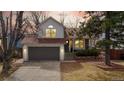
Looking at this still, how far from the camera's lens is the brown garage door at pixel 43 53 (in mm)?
8688

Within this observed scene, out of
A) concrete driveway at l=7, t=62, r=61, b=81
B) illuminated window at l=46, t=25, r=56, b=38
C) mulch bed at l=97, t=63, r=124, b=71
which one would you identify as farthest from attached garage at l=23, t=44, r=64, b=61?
mulch bed at l=97, t=63, r=124, b=71

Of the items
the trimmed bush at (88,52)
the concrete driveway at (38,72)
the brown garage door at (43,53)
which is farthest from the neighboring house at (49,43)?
the concrete driveway at (38,72)

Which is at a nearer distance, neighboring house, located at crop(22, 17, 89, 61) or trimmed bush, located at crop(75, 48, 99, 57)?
trimmed bush, located at crop(75, 48, 99, 57)

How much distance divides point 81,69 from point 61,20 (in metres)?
1.69

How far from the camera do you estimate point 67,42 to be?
26.6 ft

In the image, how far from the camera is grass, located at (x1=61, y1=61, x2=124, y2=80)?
24.9 ft

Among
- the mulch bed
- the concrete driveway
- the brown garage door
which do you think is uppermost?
the brown garage door

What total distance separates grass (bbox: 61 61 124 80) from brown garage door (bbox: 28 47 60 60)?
2.80 ft

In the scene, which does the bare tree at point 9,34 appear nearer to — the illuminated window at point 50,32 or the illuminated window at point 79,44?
the illuminated window at point 79,44

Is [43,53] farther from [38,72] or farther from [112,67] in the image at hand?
[112,67]

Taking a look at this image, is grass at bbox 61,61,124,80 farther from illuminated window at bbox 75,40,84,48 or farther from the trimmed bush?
illuminated window at bbox 75,40,84,48

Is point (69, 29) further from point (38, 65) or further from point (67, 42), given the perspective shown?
point (38, 65)

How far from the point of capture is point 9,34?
786 cm

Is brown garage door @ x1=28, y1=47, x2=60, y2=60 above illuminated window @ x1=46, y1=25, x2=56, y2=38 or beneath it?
beneath
